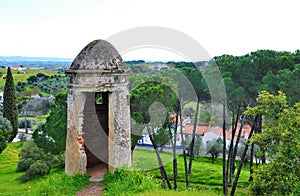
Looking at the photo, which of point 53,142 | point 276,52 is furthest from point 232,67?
point 53,142

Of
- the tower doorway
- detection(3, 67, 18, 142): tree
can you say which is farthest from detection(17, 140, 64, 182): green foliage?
the tower doorway

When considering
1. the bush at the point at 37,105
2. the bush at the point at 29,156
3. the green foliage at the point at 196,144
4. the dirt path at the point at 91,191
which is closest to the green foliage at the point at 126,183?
the dirt path at the point at 91,191

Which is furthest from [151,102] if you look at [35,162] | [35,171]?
[35,162]

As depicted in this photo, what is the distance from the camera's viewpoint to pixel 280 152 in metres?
9.13

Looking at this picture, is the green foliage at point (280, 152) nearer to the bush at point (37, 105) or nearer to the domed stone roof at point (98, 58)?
the domed stone roof at point (98, 58)

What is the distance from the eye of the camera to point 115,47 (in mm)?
10234

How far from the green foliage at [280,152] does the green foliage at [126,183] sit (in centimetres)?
314

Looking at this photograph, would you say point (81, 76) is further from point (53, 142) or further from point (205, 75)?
point (53, 142)

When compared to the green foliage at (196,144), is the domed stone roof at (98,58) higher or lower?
higher

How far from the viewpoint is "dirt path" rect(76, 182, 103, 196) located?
845 centimetres

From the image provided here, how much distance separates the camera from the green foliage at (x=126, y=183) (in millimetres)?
8109

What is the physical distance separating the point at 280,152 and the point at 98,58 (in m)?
5.91

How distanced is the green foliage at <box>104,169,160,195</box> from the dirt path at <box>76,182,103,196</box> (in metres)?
0.22

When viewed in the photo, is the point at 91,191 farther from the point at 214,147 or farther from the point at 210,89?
the point at 214,147
